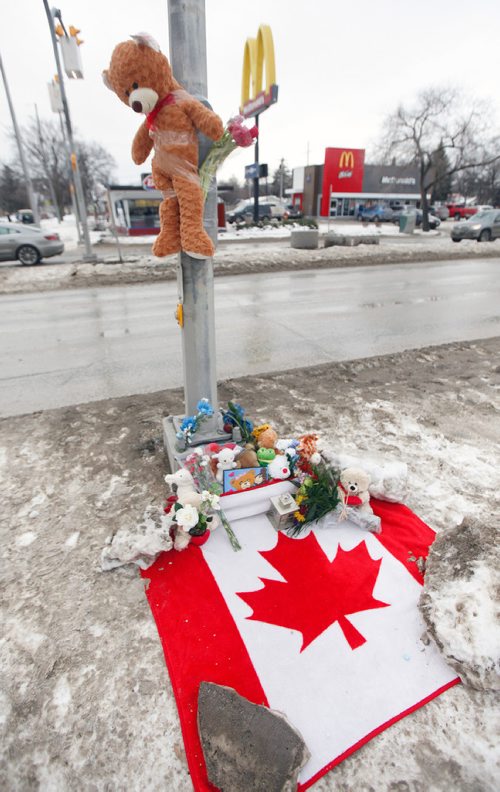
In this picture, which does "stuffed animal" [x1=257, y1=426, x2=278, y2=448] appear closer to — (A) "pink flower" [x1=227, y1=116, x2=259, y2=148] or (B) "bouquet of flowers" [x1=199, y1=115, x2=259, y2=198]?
(B) "bouquet of flowers" [x1=199, y1=115, x2=259, y2=198]

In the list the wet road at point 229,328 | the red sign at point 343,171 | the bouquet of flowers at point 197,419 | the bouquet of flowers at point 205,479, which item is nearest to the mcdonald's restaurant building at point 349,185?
the red sign at point 343,171

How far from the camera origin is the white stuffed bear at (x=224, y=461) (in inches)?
117

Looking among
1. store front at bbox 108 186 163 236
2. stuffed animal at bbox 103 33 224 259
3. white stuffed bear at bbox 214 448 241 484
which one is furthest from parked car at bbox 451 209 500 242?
white stuffed bear at bbox 214 448 241 484

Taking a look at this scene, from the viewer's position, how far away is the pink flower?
94.4 inches

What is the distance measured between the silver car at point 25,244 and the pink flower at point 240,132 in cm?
1453

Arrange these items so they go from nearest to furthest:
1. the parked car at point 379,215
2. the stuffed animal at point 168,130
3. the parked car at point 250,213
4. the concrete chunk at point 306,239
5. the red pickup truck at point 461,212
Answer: the stuffed animal at point 168,130, the concrete chunk at point 306,239, the parked car at point 250,213, the parked car at point 379,215, the red pickup truck at point 461,212

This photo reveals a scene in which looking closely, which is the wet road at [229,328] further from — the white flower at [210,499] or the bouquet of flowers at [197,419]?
the white flower at [210,499]

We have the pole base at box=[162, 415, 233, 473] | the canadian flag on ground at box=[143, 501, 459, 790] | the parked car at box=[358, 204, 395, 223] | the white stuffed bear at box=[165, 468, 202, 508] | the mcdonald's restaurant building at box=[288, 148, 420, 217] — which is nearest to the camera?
the canadian flag on ground at box=[143, 501, 459, 790]

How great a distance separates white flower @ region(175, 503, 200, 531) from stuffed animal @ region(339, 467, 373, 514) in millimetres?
1042

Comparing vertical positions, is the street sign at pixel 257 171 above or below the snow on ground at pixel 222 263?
above

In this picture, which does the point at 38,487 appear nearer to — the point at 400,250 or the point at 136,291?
the point at 136,291

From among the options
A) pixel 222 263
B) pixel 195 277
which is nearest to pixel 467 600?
pixel 195 277

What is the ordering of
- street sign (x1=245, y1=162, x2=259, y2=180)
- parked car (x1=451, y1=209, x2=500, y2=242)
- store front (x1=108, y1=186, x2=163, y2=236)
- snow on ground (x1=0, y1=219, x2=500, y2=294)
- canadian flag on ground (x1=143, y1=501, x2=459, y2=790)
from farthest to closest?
1. store front (x1=108, y1=186, x2=163, y2=236)
2. street sign (x1=245, y1=162, x2=259, y2=180)
3. parked car (x1=451, y1=209, x2=500, y2=242)
4. snow on ground (x1=0, y1=219, x2=500, y2=294)
5. canadian flag on ground (x1=143, y1=501, x2=459, y2=790)

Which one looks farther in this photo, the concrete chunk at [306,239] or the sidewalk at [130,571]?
the concrete chunk at [306,239]
